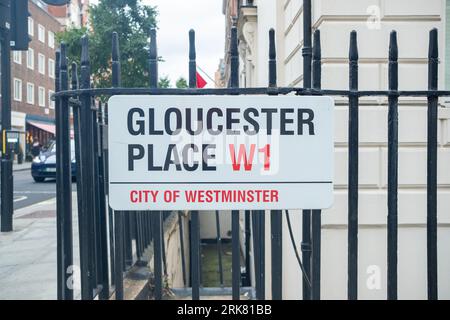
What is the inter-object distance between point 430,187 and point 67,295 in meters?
1.98

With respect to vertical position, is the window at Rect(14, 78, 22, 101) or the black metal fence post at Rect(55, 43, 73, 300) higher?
the window at Rect(14, 78, 22, 101)

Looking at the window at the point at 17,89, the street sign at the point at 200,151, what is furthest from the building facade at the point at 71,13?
the street sign at the point at 200,151

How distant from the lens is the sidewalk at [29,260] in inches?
162

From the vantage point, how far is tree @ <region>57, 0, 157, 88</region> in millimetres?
24859

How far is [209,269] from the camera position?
12125 millimetres

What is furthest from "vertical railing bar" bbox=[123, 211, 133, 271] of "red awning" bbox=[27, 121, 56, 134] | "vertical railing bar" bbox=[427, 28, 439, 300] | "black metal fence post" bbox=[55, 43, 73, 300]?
"red awning" bbox=[27, 121, 56, 134]

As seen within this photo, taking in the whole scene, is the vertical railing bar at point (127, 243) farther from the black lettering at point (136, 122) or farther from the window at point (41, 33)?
the window at point (41, 33)

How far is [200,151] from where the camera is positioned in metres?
2.23

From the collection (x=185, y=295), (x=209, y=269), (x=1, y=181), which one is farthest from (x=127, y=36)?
(x=185, y=295)

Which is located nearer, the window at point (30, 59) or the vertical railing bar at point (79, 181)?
the vertical railing bar at point (79, 181)

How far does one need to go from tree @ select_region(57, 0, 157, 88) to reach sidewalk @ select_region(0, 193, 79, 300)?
17092 mm

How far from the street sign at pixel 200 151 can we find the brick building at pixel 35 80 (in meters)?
33.5

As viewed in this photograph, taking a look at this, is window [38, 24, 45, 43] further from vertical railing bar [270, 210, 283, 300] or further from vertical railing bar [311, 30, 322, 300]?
vertical railing bar [270, 210, 283, 300]
